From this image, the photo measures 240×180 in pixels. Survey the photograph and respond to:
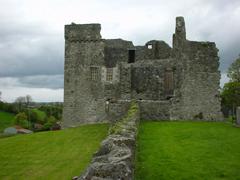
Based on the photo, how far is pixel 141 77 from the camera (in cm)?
3222

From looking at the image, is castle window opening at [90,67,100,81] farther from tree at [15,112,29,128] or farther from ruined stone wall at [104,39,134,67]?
tree at [15,112,29,128]

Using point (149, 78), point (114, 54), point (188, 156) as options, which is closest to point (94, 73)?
point (114, 54)

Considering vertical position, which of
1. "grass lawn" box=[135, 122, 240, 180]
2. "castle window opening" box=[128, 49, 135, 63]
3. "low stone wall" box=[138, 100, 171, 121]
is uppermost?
"castle window opening" box=[128, 49, 135, 63]

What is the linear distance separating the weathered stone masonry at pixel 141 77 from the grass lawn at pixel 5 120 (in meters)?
62.2

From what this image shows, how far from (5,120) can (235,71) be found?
2806 inches

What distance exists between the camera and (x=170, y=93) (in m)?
31.4

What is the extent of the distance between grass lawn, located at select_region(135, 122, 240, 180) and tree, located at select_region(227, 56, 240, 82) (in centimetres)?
2608

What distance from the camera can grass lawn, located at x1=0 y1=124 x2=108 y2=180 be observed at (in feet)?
54.7

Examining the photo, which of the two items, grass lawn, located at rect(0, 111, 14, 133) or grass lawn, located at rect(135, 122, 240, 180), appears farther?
grass lawn, located at rect(0, 111, 14, 133)

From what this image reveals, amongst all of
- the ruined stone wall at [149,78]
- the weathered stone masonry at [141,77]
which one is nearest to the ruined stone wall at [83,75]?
the weathered stone masonry at [141,77]

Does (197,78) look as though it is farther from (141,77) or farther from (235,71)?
(235,71)

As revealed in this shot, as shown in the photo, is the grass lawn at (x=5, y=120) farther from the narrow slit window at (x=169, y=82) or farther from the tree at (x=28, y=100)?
the narrow slit window at (x=169, y=82)

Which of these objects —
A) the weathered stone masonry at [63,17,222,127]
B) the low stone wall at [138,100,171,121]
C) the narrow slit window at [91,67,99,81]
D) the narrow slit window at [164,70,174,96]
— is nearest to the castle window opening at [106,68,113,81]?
the weathered stone masonry at [63,17,222,127]

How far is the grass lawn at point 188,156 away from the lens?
35.4ft
